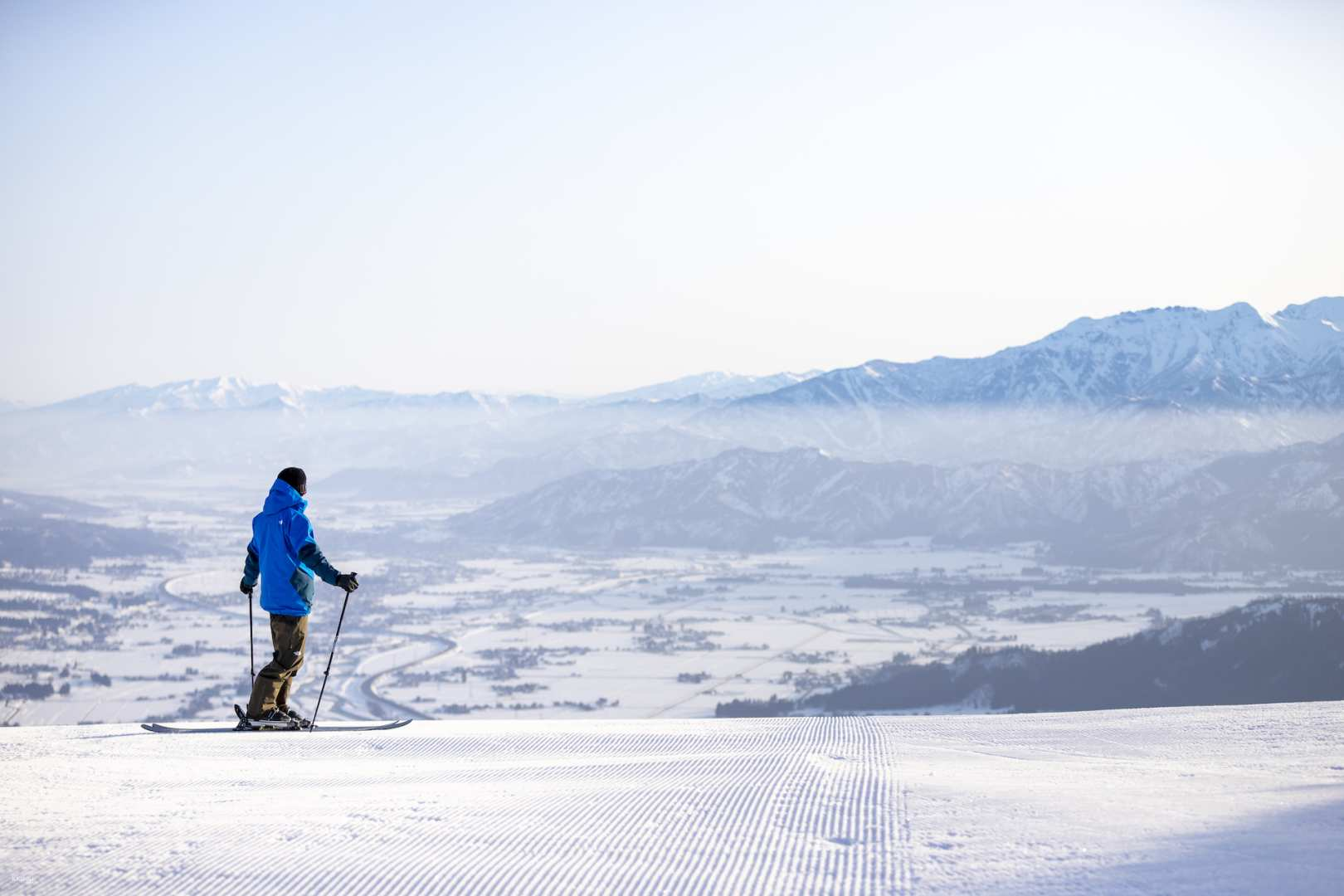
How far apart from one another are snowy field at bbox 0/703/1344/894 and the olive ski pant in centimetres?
48

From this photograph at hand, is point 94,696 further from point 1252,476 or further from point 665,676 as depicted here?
point 1252,476

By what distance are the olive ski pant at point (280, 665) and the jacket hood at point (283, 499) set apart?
0.97 metres

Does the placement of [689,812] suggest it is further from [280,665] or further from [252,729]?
[252,729]

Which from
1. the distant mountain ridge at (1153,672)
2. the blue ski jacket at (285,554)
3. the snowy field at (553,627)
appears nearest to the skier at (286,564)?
the blue ski jacket at (285,554)

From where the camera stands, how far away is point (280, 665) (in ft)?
36.2

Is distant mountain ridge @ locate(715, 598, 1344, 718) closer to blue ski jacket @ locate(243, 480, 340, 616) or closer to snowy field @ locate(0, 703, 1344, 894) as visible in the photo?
snowy field @ locate(0, 703, 1344, 894)

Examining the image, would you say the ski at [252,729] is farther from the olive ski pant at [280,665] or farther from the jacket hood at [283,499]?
the jacket hood at [283,499]

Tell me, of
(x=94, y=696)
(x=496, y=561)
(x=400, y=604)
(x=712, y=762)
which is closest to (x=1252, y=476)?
(x=496, y=561)

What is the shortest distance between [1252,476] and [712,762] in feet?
670

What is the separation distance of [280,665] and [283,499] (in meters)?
1.63

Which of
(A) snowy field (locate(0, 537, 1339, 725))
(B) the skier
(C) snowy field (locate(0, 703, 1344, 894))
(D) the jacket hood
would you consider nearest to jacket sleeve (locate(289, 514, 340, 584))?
(B) the skier

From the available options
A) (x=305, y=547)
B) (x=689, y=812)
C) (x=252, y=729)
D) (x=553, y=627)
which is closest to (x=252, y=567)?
(x=305, y=547)

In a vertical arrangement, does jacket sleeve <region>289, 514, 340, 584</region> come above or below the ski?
above

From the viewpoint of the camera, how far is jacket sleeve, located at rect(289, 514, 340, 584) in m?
10.5
